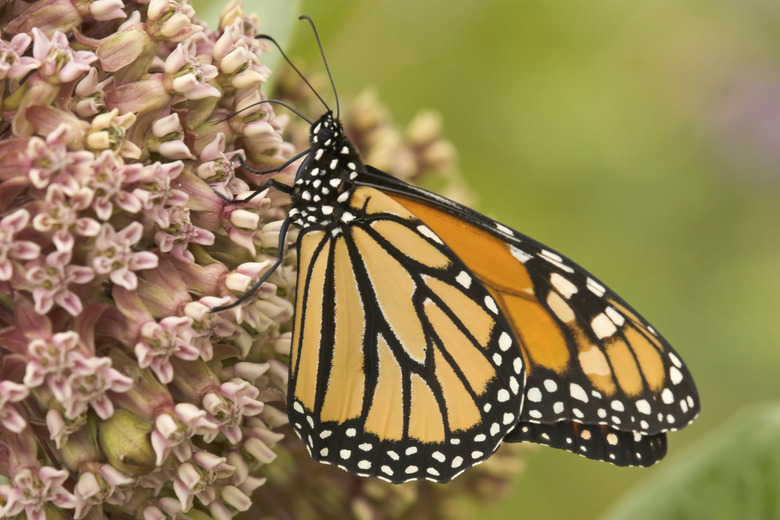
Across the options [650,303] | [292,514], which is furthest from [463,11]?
[292,514]

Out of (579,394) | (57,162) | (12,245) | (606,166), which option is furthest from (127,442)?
(606,166)

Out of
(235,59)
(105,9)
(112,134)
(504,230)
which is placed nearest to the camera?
A: (112,134)

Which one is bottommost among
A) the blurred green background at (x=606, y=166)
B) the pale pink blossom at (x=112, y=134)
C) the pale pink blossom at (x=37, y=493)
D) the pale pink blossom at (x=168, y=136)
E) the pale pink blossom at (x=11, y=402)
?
the pale pink blossom at (x=37, y=493)

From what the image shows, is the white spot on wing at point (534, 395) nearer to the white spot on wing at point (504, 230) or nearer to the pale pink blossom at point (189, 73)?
the white spot on wing at point (504, 230)

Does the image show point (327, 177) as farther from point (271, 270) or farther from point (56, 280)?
point (56, 280)

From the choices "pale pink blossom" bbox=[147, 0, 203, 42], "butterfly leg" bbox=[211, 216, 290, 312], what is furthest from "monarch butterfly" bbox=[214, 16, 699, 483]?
"pale pink blossom" bbox=[147, 0, 203, 42]

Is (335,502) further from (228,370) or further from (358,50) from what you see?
(358,50)

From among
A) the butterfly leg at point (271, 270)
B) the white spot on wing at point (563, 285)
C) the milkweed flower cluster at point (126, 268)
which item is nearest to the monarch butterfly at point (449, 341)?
the white spot on wing at point (563, 285)
